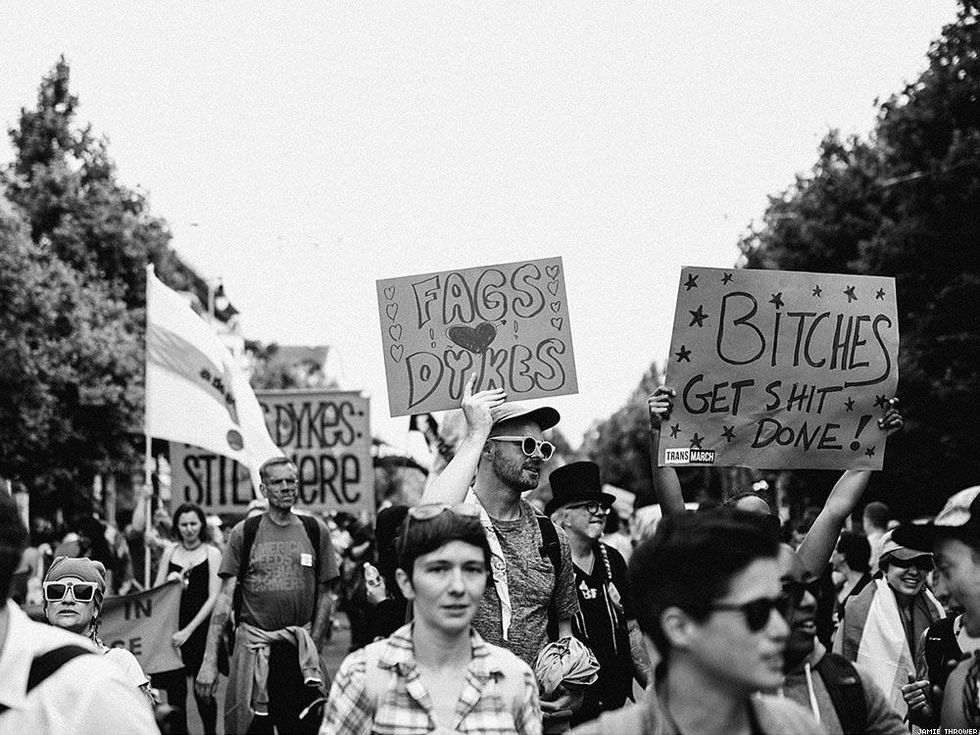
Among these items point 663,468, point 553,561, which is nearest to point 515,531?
point 553,561

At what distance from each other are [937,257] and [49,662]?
89.9ft

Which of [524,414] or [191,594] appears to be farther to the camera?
[191,594]

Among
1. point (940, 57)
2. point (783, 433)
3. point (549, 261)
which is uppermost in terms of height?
point (940, 57)

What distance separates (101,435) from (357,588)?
31.6 metres

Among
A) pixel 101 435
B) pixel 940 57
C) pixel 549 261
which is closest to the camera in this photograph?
pixel 549 261

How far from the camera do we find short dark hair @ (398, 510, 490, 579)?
Result: 4258 millimetres

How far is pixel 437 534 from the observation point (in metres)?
4.26

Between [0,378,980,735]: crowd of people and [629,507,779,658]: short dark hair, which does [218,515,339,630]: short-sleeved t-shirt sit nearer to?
[0,378,980,735]: crowd of people

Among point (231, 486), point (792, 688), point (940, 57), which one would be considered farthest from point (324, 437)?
point (940, 57)

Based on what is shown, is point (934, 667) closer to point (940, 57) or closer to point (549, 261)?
point (549, 261)

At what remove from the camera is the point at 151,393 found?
44.4 feet

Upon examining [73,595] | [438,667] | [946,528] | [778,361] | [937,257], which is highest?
[937,257]

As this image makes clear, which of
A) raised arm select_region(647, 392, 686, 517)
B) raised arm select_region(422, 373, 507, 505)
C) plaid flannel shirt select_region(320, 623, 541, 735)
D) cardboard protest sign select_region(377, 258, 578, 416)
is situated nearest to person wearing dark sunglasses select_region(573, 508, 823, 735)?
plaid flannel shirt select_region(320, 623, 541, 735)

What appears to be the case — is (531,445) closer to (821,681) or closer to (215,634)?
(821,681)
